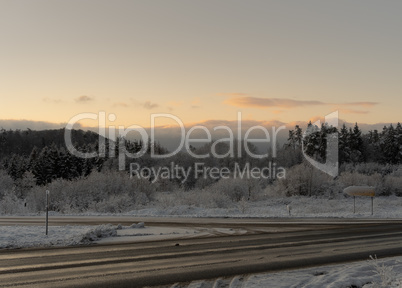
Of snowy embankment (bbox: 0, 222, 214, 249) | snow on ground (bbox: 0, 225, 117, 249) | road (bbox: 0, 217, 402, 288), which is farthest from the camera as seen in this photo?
snowy embankment (bbox: 0, 222, 214, 249)

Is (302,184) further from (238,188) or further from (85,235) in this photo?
(85,235)

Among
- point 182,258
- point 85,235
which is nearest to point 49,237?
point 85,235

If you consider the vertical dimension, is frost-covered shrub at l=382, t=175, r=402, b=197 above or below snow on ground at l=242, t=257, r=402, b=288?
below

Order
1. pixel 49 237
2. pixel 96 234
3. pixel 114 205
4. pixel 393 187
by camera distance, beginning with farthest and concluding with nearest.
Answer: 1. pixel 393 187
2. pixel 114 205
3. pixel 96 234
4. pixel 49 237

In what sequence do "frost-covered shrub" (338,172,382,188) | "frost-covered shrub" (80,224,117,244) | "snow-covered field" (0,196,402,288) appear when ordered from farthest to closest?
"frost-covered shrub" (338,172,382,188) → "frost-covered shrub" (80,224,117,244) → "snow-covered field" (0,196,402,288)

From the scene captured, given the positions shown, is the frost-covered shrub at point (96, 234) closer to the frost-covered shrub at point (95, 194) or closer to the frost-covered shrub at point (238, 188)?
the frost-covered shrub at point (95, 194)

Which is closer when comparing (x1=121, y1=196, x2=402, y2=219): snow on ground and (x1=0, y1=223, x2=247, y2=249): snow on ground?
(x1=0, y1=223, x2=247, y2=249): snow on ground

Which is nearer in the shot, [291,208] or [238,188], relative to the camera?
[291,208]

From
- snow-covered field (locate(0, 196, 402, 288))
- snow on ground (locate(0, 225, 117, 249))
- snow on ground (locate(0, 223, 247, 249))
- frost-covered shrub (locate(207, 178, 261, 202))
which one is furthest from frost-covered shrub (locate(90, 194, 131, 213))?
snow on ground (locate(0, 225, 117, 249))

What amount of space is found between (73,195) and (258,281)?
4261 cm

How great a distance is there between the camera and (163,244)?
15.2 meters

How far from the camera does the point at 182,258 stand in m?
12.0

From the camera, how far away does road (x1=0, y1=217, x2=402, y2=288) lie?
31.2ft

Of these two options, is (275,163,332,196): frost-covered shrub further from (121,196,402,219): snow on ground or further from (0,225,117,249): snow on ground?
(0,225,117,249): snow on ground
